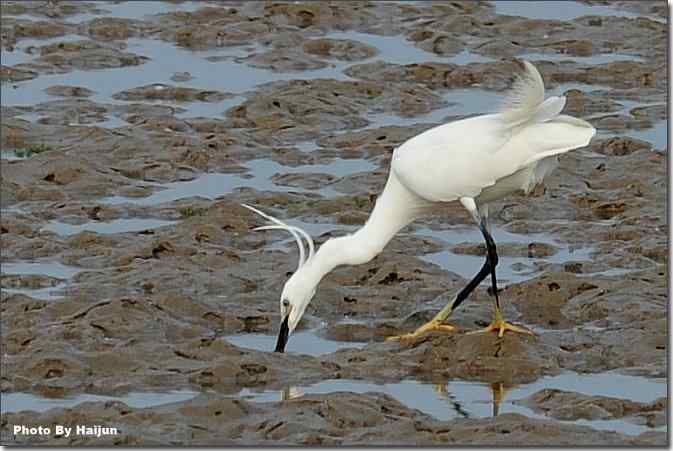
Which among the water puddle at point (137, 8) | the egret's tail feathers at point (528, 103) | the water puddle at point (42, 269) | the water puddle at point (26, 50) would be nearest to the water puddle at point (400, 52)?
the water puddle at point (137, 8)

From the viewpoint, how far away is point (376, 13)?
59.0 ft

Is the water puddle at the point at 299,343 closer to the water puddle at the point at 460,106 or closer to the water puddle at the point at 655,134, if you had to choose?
the water puddle at the point at 655,134

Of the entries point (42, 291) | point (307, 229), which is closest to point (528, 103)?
point (307, 229)

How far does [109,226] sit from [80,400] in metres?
3.17

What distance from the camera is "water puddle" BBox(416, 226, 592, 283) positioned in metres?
11.6

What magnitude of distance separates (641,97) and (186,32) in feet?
14.3

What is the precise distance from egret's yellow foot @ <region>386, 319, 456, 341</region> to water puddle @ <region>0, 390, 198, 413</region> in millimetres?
1355

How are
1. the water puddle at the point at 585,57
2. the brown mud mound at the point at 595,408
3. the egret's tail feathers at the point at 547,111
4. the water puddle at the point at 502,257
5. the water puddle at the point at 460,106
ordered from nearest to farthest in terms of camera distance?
the brown mud mound at the point at 595,408, the egret's tail feathers at the point at 547,111, the water puddle at the point at 502,257, the water puddle at the point at 460,106, the water puddle at the point at 585,57

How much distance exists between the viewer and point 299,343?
1048 cm

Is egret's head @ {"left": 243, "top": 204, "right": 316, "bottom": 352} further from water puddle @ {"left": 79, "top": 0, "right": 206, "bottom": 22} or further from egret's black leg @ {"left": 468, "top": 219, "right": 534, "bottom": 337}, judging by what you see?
water puddle @ {"left": 79, "top": 0, "right": 206, "bottom": 22}

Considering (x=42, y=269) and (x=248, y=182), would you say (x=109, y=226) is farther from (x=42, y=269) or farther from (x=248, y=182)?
(x=248, y=182)

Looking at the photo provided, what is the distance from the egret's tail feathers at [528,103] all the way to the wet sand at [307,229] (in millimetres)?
1147

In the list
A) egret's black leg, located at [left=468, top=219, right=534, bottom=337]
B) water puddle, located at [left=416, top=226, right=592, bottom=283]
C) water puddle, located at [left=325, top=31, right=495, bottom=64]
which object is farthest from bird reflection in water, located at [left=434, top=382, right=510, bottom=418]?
water puddle, located at [left=325, top=31, right=495, bottom=64]

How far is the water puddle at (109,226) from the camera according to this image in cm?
1231
